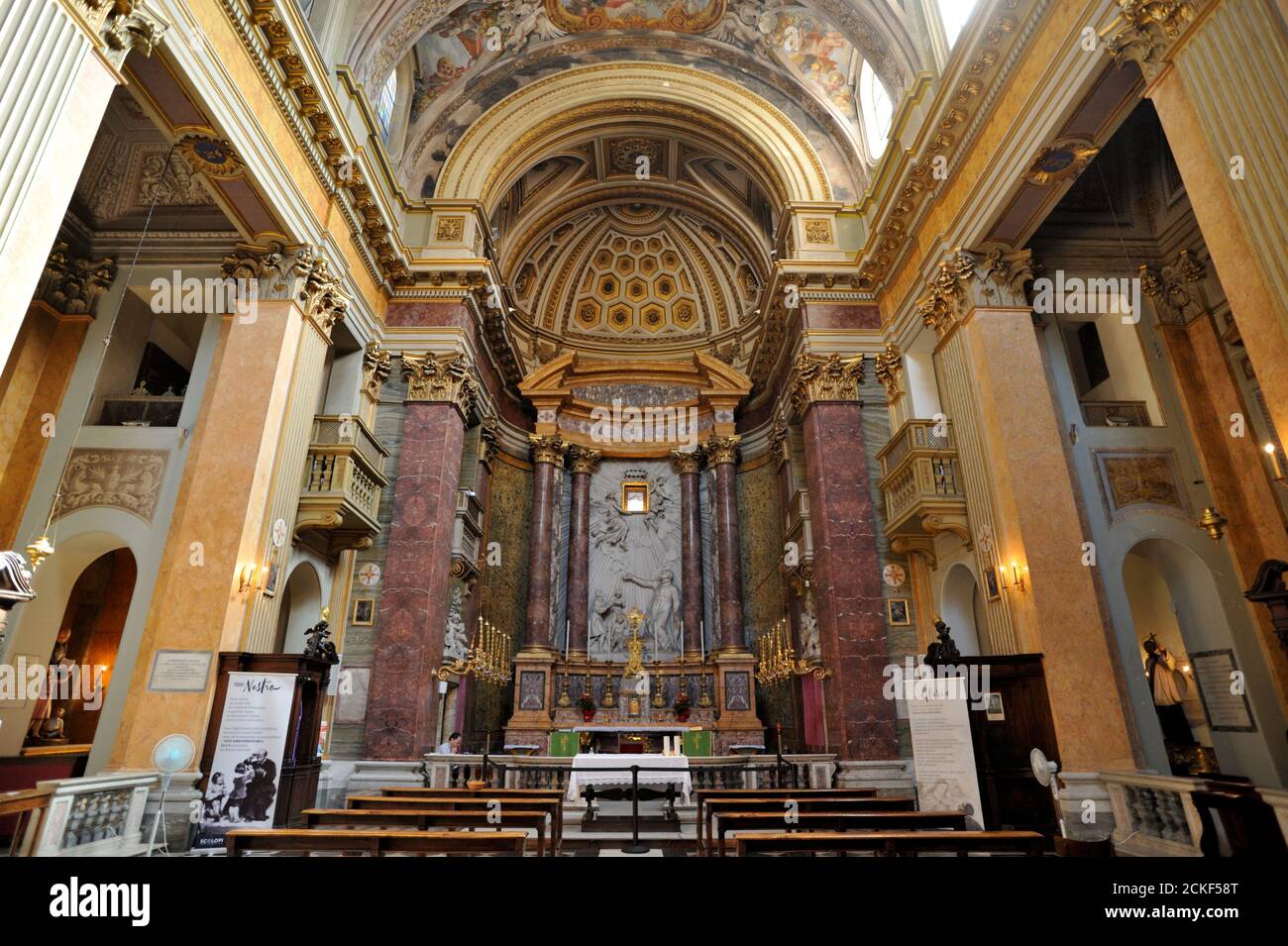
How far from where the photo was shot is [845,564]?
12367mm

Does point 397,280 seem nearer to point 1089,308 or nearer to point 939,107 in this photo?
point 939,107

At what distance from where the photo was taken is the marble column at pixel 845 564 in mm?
11531

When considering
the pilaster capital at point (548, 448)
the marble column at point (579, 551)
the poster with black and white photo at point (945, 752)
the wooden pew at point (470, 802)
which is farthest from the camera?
the pilaster capital at point (548, 448)

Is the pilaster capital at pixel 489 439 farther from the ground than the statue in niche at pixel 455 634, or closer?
farther from the ground

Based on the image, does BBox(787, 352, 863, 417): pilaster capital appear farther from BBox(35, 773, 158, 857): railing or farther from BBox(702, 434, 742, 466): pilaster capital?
BBox(35, 773, 158, 857): railing

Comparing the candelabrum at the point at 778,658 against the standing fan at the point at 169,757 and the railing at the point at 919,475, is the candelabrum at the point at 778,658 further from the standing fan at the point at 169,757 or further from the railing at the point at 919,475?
the standing fan at the point at 169,757

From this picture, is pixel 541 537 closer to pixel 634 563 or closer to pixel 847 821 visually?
pixel 634 563

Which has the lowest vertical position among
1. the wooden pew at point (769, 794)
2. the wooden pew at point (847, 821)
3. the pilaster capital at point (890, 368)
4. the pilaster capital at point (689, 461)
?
the wooden pew at point (847, 821)

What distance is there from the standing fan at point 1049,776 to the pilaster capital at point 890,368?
741cm

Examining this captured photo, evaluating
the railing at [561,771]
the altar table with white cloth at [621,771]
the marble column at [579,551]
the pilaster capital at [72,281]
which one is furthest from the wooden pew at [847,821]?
the marble column at [579,551]
